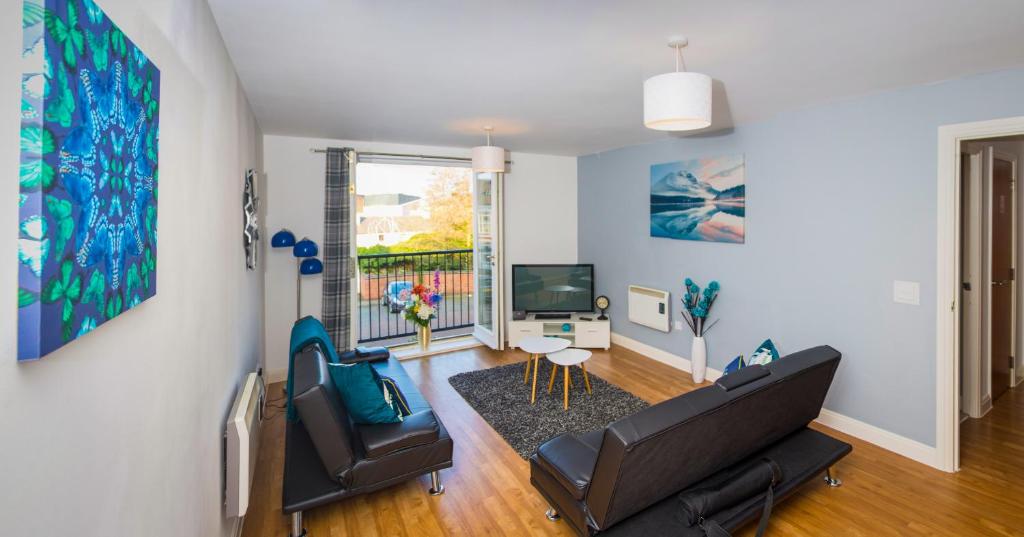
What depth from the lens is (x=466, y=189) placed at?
10.2 m

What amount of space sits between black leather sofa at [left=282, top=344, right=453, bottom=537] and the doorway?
3428 mm

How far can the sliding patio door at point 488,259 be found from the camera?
5391mm

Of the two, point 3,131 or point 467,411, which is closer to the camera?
point 3,131

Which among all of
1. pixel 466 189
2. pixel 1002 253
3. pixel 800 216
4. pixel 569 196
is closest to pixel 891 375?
pixel 800 216

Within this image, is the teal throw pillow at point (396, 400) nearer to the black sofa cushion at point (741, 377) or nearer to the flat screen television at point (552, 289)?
the black sofa cushion at point (741, 377)

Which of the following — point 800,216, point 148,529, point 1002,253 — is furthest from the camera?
point 1002,253

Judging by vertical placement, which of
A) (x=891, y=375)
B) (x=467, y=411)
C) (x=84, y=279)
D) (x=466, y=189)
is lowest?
(x=467, y=411)

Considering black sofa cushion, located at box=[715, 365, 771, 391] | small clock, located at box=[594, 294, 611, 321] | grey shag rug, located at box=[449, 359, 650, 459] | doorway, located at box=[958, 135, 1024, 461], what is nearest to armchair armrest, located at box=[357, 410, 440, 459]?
grey shag rug, located at box=[449, 359, 650, 459]

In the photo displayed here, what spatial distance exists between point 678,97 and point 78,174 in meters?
2.05

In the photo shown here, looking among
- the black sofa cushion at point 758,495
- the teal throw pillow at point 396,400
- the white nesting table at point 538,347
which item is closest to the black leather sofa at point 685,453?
the black sofa cushion at point 758,495

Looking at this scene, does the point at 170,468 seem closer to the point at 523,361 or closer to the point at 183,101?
the point at 183,101

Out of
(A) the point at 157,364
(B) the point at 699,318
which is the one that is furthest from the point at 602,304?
(A) the point at 157,364

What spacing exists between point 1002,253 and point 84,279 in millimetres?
5826

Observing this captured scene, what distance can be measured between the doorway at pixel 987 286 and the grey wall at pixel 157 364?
4.24 meters
